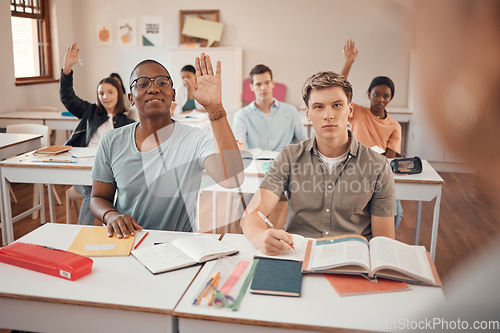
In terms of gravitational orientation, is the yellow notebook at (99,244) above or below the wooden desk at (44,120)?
below

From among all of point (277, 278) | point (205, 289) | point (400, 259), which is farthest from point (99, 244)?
point (400, 259)

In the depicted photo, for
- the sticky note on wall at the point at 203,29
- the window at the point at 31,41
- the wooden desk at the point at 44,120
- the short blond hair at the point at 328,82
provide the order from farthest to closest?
the sticky note on wall at the point at 203,29 → the window at the point at 31,41 → the wooden desk at the point at 44,120 → the short blond hair at the point at 328,82

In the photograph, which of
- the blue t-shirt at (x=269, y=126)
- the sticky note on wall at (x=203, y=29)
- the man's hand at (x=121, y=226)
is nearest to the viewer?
the man's hand at (x=121, y=226)

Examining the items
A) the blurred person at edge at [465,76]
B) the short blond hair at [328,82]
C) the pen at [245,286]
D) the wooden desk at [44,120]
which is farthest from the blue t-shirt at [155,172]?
the wooden desk at [44,120]

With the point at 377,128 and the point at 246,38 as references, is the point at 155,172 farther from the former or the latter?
the point at 246,38

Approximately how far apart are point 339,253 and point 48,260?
33.2 inches

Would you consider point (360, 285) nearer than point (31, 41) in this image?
Yes

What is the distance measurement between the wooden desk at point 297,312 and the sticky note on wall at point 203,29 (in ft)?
16.6

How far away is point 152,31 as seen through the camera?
6.02 metres

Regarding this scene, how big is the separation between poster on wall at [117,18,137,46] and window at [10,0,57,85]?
903mm

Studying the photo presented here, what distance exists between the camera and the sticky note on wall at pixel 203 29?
5.79 meters

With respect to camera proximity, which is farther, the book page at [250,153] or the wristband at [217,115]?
the book page at [250,153]

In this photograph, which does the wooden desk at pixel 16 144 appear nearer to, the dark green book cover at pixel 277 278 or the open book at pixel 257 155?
the open book at pixel 257 155

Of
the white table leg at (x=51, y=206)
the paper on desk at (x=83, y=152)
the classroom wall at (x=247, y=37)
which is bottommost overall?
the white table leg at (x=51, y=206)
